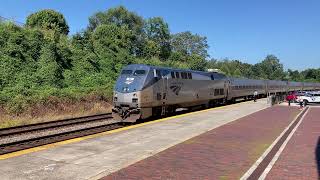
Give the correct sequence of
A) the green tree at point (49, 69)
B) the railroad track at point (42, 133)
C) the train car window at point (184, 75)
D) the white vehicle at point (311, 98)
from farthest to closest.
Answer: the white vehicle at point (311, 98) < the green tree at point (49, 69) < the train car window at point (184, 75) < the railroad track at point (42, 133)

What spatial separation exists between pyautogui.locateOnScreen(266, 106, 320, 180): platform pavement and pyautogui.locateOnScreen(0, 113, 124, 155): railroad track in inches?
322

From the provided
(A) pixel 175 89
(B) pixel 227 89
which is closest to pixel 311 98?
(B) pixel 227 89

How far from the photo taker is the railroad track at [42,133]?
14642 millimetres

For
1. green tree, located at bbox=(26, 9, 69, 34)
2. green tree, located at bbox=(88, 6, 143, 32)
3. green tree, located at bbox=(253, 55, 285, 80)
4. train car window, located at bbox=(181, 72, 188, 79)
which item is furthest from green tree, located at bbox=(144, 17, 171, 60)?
green tree, located at bbox=(253, 55, 285, 80)

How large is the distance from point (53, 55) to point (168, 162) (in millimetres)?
28229

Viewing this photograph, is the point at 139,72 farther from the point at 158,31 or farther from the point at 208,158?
the point at 158,31

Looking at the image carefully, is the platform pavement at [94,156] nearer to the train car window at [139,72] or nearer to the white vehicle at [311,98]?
the train car window at [139,72]

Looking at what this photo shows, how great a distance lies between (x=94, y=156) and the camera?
11117 mm

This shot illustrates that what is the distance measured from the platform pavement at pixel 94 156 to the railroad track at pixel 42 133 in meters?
2.32

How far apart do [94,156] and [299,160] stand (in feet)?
18.1

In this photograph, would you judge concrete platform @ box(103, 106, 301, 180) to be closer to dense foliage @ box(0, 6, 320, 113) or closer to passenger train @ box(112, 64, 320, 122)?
passenger train @ box(112, 64, 320, 122)

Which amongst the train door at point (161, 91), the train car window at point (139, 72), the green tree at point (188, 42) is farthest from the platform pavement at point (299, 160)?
the green tree at point (188, 42)

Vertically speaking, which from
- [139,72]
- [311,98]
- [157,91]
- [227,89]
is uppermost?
[139,72]

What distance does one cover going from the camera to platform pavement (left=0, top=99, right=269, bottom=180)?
9125mm
